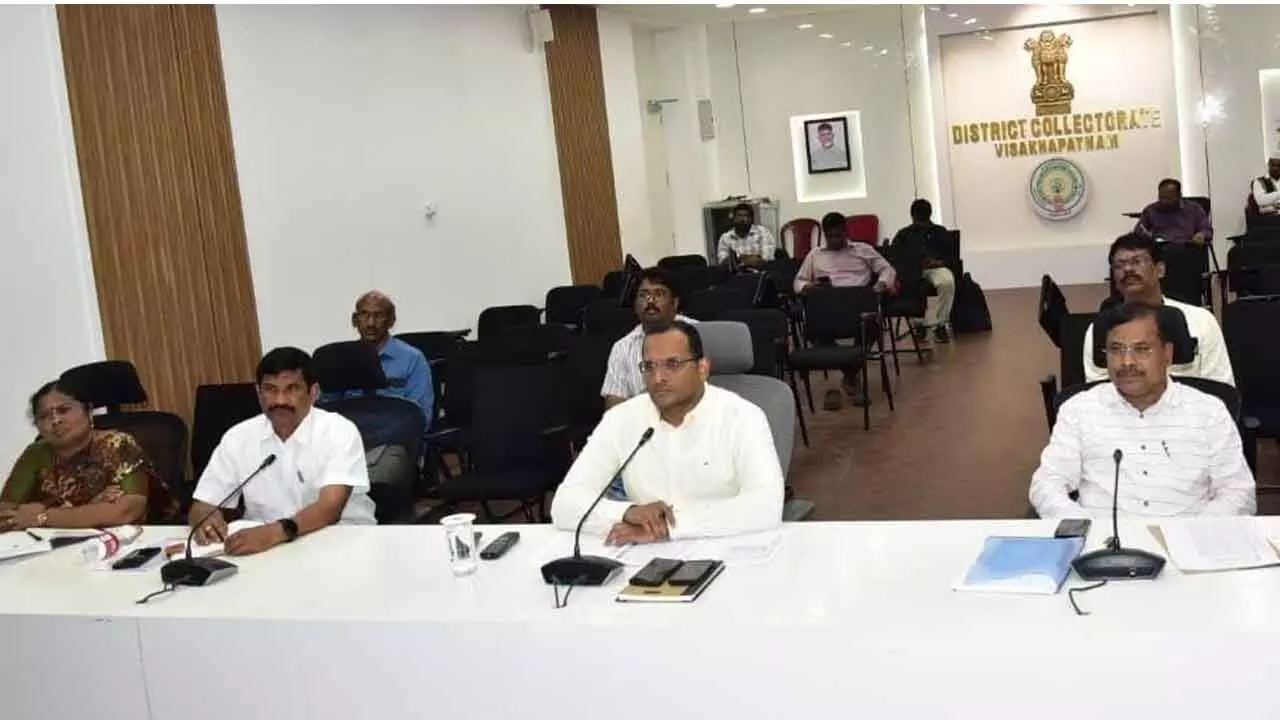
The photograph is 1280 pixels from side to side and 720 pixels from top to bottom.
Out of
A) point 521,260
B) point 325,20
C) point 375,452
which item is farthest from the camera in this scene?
point 521,260

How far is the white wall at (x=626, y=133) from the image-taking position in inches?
536

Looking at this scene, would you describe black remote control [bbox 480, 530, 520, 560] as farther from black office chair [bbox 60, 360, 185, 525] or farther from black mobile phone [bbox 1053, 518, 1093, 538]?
black office chair [bbox 60, 360, 185, 525]

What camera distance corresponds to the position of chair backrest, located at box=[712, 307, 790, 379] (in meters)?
6.55

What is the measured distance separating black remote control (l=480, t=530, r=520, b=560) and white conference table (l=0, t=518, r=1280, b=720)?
3 centimetres

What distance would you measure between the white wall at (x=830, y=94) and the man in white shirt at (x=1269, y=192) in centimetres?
396

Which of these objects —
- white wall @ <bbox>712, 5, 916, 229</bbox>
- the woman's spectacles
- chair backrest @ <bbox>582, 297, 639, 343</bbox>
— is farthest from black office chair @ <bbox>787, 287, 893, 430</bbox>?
white wall @ <bbox>712, 5, 916, 229</bbox>

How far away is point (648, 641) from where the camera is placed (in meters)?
2.82

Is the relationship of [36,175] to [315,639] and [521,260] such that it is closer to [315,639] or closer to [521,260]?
[315,639]

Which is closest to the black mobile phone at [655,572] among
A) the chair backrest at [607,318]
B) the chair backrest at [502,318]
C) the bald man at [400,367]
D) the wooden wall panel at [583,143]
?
the bald man at [400,367]

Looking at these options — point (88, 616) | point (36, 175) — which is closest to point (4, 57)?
point (36, 175)

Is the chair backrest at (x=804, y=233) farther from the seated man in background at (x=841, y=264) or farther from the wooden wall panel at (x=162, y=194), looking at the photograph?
the wooden wall panel at (x=162, y=194)

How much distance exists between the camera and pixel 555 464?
5738mm

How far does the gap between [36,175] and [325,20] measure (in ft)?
10.2

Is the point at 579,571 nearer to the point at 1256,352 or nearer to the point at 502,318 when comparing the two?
the point at 1256,352
